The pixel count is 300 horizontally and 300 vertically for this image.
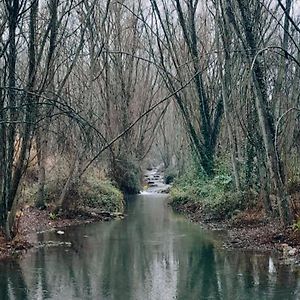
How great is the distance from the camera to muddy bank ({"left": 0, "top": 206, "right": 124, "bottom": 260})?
12953mm

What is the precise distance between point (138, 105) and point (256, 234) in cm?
1951

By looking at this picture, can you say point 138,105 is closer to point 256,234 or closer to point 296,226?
point 256,234

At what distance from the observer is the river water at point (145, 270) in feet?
29.4

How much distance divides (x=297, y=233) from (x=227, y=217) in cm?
584

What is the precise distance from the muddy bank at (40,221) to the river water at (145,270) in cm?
50

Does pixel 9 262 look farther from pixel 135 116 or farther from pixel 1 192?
pixel 135 116

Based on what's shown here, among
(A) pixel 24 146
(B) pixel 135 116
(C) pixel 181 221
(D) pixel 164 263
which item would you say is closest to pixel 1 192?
Result: (A) pixel 24 146

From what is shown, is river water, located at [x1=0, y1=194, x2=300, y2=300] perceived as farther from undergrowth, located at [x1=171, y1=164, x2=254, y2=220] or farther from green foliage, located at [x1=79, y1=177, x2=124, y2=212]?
green foliage, located at [x1=79, y1=177, x2=124, y2=212]

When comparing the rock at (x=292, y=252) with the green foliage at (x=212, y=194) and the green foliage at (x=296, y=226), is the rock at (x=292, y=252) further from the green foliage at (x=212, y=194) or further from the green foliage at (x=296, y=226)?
the green foliage at (x=212, y=194)

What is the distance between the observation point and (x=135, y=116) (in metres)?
32.2

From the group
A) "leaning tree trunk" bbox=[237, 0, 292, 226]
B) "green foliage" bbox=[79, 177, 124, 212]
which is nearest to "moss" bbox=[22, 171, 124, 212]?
"green foliage" bbox=[79, 177, 124, 212]

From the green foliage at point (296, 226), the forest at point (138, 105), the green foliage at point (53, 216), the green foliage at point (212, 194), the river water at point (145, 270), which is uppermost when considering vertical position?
the forest at point (138, 105)

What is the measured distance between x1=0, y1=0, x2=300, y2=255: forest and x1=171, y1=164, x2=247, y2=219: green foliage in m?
0.05

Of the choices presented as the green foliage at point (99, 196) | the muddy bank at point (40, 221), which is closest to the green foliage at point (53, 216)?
the muddy bank at point (40, 221)
